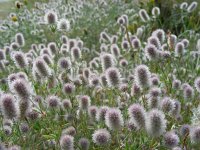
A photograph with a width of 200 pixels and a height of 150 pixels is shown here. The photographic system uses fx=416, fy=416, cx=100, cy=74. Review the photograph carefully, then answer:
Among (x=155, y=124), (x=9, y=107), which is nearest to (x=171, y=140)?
(x=155, y=124)

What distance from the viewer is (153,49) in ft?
11.4

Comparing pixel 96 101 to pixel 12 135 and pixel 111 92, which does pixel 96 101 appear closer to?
pixel 111 92

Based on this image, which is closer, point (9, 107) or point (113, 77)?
point (9, 107)

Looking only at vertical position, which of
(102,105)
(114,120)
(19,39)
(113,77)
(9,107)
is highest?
(19,39)

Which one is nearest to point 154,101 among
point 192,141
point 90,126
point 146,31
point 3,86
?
point 192,141

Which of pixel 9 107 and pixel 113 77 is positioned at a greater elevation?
pixel 113 77

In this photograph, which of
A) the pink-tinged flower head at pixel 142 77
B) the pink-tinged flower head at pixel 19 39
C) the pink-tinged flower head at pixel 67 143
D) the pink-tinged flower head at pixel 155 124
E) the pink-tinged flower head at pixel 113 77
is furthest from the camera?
the pink-tinged flower head at pixel 19 39

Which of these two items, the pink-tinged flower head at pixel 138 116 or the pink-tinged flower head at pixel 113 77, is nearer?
the pink-tinged flower head at pixel 138 116

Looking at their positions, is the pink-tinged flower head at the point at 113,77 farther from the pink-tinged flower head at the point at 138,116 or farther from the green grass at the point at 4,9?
the green grass at the point at 4,9

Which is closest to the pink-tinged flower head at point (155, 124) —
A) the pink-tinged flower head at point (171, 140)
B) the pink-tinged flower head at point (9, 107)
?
the pink-tinged flower head at point (171, 140)

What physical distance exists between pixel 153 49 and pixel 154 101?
2.75 ft

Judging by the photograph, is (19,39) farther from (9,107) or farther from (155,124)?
(155,124)

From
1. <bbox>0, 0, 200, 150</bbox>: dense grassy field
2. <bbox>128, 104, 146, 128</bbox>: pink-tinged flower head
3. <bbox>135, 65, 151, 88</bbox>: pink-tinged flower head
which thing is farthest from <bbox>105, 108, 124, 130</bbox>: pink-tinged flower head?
<bbox>135, 65, 151, 88</bbox>: pink-tinged flower head

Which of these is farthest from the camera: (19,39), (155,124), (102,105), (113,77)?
(19,39)
